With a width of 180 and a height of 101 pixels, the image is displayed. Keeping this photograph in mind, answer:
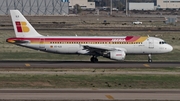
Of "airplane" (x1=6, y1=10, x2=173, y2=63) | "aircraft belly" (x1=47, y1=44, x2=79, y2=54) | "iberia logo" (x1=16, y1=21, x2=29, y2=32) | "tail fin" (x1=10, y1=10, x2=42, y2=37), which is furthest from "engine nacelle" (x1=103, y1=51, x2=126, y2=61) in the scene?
"iberia logo" (x1=16, y1=21, x2=29, y2=32)

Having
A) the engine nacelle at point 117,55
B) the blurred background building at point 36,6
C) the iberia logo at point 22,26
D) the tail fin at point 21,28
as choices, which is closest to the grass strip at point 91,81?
the engine nacelle at point 117,55

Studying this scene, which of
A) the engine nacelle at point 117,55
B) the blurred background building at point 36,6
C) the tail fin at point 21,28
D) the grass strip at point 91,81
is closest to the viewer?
the grass strip at point 91,81

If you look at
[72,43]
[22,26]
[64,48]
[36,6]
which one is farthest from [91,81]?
[36,6]

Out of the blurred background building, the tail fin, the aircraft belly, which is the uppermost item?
the tail fin

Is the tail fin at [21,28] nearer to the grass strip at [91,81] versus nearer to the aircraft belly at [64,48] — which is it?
the aircraft belly at [64,48]

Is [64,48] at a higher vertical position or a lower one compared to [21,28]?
lower

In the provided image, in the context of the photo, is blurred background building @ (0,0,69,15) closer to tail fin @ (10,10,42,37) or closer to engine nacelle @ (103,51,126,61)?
tail fin @ (10,10,42,37)

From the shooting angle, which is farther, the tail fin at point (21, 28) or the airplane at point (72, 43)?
the tail fin at point (21, 28)

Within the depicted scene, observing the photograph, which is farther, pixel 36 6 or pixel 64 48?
pixel 36 6

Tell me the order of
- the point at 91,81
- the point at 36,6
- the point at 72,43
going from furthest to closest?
the point at 36,6 < the point at 72,43 < the point at 91,81

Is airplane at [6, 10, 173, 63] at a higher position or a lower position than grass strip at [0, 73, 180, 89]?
higher

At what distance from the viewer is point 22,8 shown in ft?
610

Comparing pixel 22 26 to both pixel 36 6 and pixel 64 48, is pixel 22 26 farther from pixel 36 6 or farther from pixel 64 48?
pixel 36 6

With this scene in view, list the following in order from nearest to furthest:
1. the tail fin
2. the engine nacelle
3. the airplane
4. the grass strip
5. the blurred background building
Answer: the grass strip → the engine nacelle → the airplane → the tail fin → the blurred background building
